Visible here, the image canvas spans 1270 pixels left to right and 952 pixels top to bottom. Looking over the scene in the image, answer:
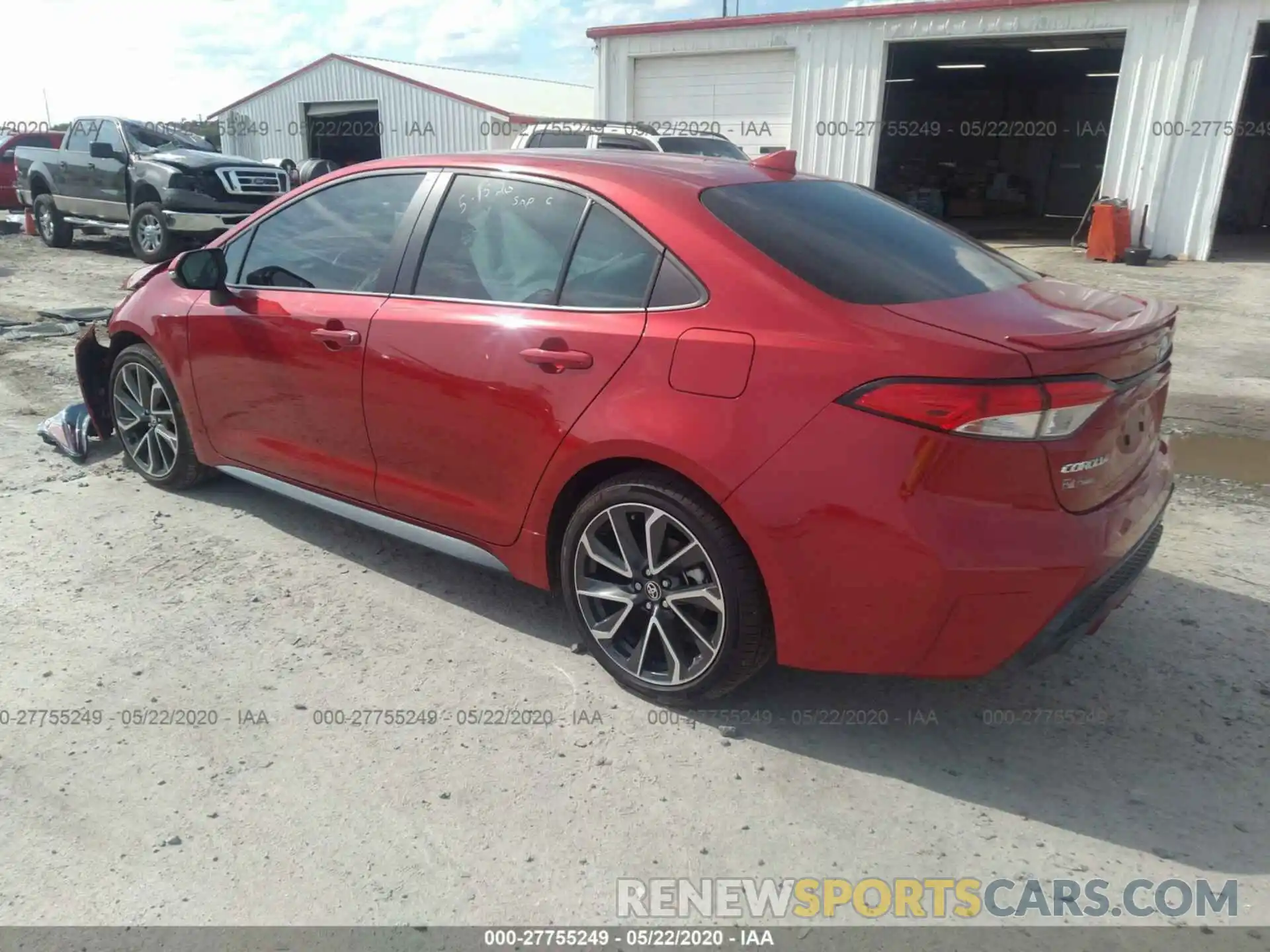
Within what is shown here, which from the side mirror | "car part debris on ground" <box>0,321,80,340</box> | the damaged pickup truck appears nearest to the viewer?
the side mirror

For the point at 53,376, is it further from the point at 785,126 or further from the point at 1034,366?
the point at 785,126

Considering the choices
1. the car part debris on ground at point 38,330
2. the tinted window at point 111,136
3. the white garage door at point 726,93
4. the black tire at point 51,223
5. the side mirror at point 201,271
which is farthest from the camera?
the white garage door at point 726,93

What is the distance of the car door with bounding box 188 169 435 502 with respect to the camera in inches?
147

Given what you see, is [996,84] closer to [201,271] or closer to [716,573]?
[201,271]

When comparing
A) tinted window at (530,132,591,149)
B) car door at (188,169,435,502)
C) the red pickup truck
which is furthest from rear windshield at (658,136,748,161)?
the red pickup truck

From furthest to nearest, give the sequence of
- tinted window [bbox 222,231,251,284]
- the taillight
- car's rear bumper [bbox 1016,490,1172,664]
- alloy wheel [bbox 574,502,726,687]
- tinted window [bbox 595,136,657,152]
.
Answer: tinted window [bbox 595,136,657,152] → tinted window [bbox 222,231,251,284] → alloy wheel [bbox 574,502,726,687] → car's rear bumper [bbox 1016,490,1172,664] → the taillight

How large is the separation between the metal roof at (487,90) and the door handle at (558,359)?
23106 millimetres

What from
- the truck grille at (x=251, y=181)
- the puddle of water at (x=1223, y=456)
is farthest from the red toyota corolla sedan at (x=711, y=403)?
the truck grille at (x=251, y=181)

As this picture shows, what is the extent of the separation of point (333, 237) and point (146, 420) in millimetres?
1734

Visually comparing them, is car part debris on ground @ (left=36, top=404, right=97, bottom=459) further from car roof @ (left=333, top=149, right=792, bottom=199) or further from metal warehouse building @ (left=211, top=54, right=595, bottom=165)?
metal warehouse building @ (left=211, top=54, right=595, bottom=165)

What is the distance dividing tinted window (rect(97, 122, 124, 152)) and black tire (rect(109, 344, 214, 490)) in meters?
10.8

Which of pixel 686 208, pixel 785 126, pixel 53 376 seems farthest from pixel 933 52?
pixel 686 208

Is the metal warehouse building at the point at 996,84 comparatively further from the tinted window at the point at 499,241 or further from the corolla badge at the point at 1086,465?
the corolla badge at the point at 1086,465

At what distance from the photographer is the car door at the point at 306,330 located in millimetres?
3730
